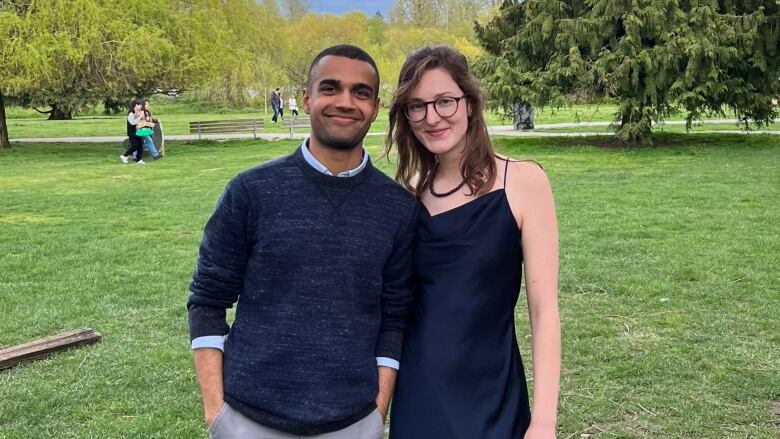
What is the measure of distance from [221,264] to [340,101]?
0.55 meters

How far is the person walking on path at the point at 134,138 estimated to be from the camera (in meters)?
18.1

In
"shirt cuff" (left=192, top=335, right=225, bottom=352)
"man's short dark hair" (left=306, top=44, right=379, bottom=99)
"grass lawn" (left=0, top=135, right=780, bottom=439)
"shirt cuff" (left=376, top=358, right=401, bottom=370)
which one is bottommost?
"grass lawn" (left=0, top=135, right=780, bottom=439)

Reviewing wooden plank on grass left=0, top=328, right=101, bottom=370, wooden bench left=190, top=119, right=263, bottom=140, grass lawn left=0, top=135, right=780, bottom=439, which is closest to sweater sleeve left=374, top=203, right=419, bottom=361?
grass lawn left=0, top=135, right=780, bottom=439

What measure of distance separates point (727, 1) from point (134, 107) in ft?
48.7

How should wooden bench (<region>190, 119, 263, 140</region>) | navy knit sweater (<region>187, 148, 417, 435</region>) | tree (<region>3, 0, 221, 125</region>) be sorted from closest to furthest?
navy knit sweater (<region>187, 148, 417, 435</region>), tree (<region>3, 0, 221, 125</region>), wooden bench (<region>190, 119, 263, 140</region>)

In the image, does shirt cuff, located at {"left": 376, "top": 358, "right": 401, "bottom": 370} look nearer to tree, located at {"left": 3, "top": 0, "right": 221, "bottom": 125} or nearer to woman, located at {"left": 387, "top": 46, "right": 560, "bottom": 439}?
woman, located at {"left": 387, "top": 46, "right": 560, "bottom": 439}

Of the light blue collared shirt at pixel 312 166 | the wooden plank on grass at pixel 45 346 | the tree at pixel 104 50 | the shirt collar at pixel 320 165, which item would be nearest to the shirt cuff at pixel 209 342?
the light blue collared shirt at pixel 312 166

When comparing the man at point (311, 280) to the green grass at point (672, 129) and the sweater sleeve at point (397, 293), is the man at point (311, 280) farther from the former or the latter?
the green grass at point (672, 129)

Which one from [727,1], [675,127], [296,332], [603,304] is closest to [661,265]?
[603,304]

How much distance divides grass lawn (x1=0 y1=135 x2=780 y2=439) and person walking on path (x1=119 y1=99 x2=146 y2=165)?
17.0ft

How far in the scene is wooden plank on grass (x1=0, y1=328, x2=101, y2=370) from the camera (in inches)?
195

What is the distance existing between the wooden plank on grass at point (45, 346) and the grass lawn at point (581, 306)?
8 centimetres

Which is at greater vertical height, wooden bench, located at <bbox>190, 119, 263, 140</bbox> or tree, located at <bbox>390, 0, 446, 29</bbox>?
tree, located at <bbox>390, 0, 446, 29</bbox>

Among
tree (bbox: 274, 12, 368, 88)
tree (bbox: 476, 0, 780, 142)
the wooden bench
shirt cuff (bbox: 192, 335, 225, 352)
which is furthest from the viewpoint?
tree (bbox: 274, 12, 368, 88)
